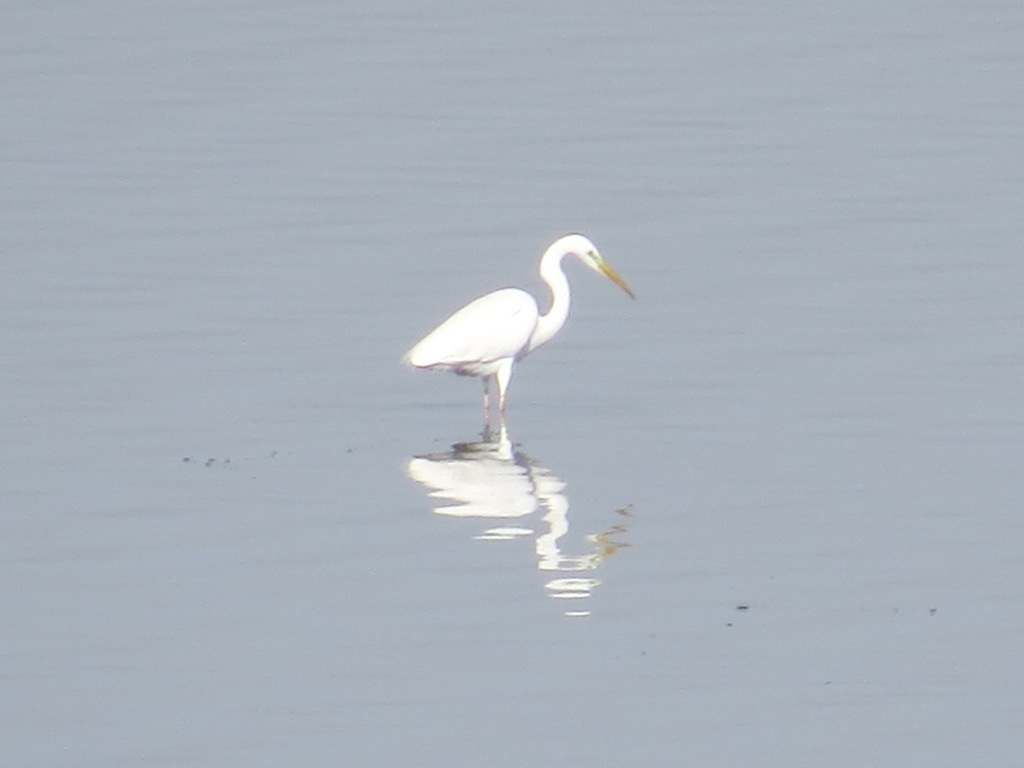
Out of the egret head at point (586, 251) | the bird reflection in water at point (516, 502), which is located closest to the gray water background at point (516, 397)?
the bird reflection in water at point (516, 502)

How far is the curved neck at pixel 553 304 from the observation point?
47.2 feet

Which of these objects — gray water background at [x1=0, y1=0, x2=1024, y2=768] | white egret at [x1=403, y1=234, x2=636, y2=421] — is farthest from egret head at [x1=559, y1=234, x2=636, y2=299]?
gray water background at [x1=0, y1=0, x2=1024, y2=768]

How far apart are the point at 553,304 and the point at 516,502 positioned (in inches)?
131

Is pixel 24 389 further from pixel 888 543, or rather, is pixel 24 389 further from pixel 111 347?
pixel 888 543

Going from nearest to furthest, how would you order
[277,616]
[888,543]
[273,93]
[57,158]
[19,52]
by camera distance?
[277,616] → [888,543] → [57,158] → [273,93] → [19,52]

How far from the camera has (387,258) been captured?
17.4 meters

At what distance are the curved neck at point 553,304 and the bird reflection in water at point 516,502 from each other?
4.19ft

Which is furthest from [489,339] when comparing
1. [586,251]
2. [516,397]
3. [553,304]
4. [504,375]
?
[586,251]

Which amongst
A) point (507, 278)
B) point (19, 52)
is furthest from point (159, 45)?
point (507, 278)

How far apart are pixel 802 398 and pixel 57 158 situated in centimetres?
987

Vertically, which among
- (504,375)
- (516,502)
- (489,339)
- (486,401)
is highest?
(489,339)

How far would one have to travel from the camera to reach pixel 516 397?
14.3 m

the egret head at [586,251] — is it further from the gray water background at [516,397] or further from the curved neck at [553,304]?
the gray water background at [516,397]

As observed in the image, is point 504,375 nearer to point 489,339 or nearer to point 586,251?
point 489,339
